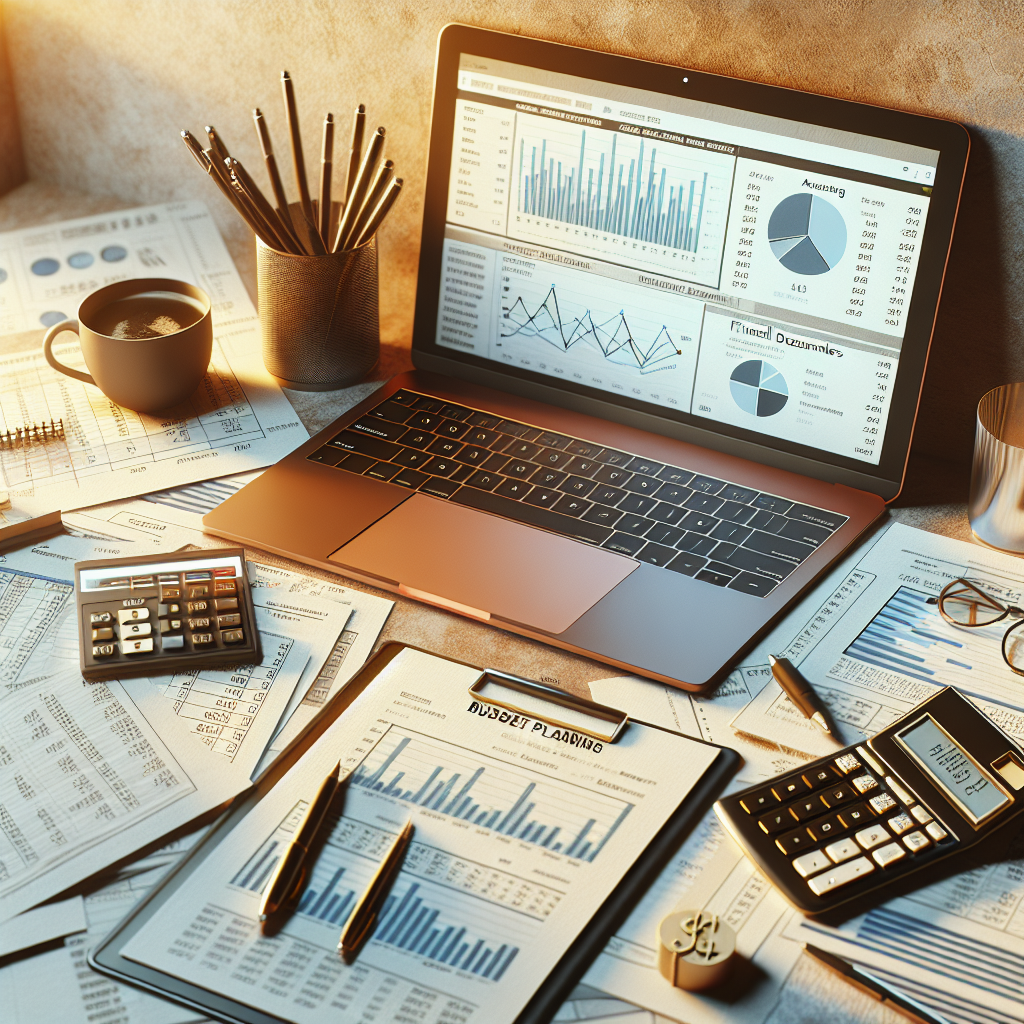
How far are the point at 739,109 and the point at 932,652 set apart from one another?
460 mm

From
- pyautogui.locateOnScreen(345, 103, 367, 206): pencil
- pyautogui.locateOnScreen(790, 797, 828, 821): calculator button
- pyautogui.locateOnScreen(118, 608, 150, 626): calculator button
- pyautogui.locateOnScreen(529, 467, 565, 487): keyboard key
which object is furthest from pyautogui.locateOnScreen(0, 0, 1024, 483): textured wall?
pyautogui.locateOnScreen(118, 608, 150, 626): calculator button

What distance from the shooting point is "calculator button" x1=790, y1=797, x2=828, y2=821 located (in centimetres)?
67

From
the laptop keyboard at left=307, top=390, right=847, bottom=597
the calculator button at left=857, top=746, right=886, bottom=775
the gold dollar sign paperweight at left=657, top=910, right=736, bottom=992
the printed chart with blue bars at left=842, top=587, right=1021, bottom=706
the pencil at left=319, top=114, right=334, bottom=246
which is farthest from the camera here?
the pencil at left=319, top=114, right=334, bottom=246

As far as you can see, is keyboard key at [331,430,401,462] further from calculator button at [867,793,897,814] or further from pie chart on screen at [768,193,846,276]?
calculator button at [867,793,897,814]

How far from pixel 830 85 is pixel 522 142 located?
0.27 meters

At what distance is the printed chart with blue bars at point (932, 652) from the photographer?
0.80 m

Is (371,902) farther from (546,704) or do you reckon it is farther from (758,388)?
(758,388)

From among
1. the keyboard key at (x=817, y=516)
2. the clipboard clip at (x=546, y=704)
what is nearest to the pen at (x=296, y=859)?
the clipboard clip at (x=546, y=704)

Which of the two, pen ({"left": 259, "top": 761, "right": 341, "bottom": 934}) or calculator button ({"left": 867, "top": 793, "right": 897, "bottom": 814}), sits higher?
calculator button ({"left": 867, "top": 793, "right": 897, "bottom": 814})

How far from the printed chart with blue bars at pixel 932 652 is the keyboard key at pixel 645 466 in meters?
0.23

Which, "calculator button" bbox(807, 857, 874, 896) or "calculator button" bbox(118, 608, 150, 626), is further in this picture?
"calculator button" bbox(118, 608, 150, 626)

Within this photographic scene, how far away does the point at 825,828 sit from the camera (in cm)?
67

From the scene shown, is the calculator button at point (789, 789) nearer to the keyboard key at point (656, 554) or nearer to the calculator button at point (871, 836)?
→ the calculator button at point (871, 836)

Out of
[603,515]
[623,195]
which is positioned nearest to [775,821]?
[603,515]
